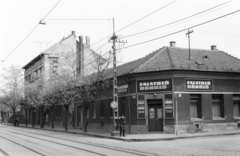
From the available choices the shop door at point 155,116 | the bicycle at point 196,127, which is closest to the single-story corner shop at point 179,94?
the shop door at point 155,116

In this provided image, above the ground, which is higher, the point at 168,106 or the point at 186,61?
the point at 186,61

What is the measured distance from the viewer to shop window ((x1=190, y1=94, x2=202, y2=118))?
27.7 metres

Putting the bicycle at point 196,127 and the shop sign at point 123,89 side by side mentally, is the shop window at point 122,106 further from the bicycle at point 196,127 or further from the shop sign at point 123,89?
the bicycle at point 196,127

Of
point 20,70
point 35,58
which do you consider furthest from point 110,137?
point 20,70

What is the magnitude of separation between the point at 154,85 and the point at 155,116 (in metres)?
2.79

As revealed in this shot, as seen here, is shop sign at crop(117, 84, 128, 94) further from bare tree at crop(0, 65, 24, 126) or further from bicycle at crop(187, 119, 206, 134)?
bare tree at crop(0, 65, 24, 126)

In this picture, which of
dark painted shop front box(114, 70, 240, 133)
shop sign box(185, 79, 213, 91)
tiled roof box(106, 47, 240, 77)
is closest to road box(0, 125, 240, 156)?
dark painted shop front box(114, 70, 240, 133)

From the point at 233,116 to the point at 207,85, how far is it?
4.27 meters

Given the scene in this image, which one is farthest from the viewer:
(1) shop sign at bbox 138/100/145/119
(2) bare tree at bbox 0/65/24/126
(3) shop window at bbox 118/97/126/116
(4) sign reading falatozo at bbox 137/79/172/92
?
(2) bare tree at bbox 0/65/24/126

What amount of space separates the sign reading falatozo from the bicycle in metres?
3.69

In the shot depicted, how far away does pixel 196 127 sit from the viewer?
2673cm

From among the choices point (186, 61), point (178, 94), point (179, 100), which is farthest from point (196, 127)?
point (186, 61)

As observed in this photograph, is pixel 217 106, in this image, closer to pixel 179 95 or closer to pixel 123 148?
pixel 179 95

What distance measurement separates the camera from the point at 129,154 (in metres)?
14.1
